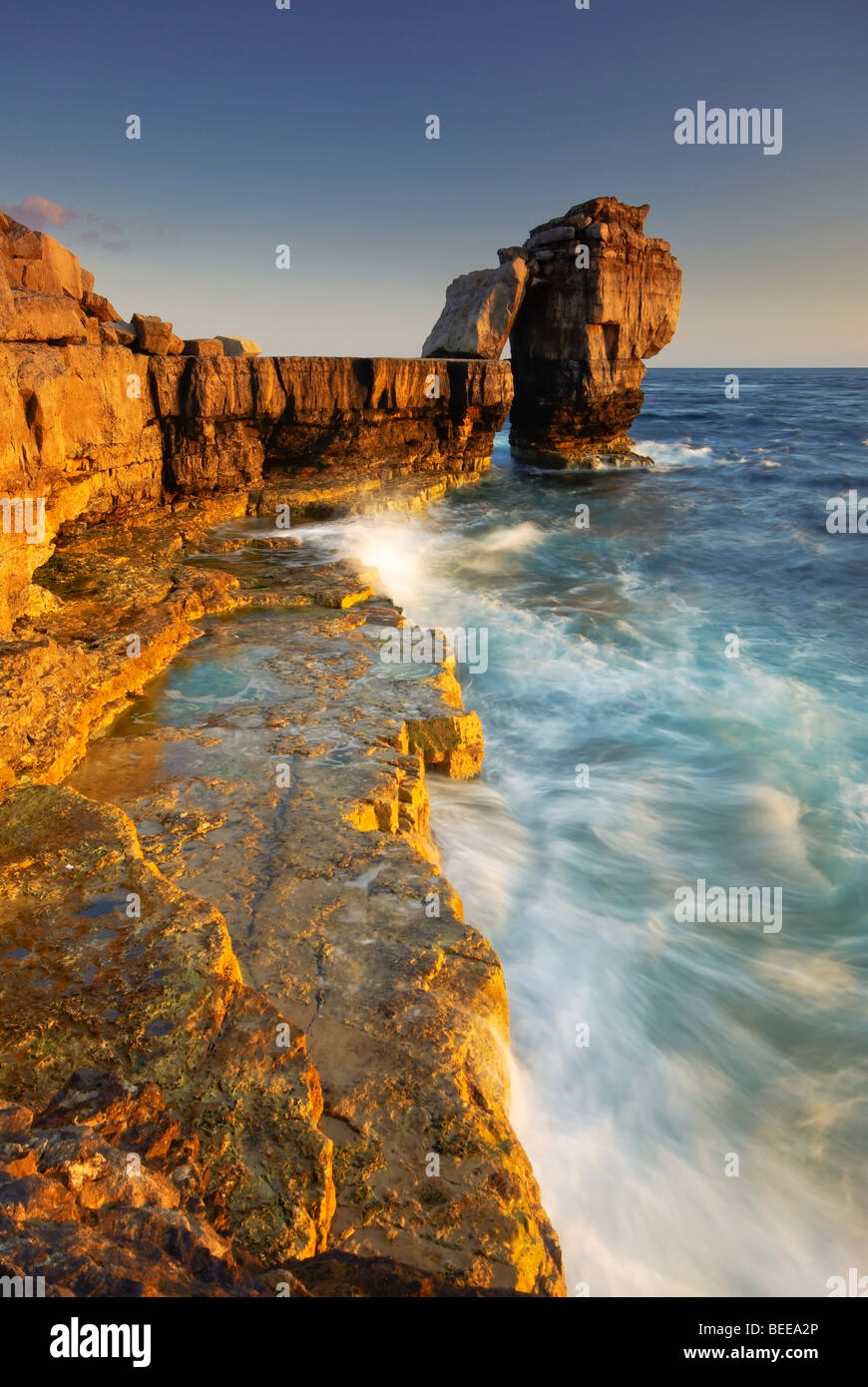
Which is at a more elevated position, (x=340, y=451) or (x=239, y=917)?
(x=340, y=451)

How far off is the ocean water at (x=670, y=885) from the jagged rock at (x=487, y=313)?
852cm

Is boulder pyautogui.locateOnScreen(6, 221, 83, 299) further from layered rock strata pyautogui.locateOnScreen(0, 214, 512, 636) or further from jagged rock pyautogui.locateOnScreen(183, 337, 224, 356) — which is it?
jagged rock pyautogui.locateOnScreen(183, 337, 224, 356)

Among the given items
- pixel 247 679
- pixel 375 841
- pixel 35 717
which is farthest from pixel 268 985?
pixel 247 679

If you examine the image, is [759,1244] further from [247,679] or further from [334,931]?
[247,679]

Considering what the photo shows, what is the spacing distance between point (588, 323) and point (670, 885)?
20.4 metres

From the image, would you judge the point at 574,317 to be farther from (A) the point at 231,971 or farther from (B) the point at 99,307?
(A) the point at 231,971

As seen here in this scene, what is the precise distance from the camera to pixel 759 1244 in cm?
381

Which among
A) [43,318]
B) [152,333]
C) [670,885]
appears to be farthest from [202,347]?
[670,885]

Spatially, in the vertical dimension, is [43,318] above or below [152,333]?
below

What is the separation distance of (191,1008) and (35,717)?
2.83 meters

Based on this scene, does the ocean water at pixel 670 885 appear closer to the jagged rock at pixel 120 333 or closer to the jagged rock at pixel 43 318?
the jagged rock at pixel 120 333

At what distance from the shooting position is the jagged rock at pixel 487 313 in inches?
812

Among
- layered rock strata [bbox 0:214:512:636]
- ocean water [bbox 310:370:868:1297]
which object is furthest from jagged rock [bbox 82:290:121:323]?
ocean water [bbox 310:370:868:1297]

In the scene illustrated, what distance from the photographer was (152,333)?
12383mm
